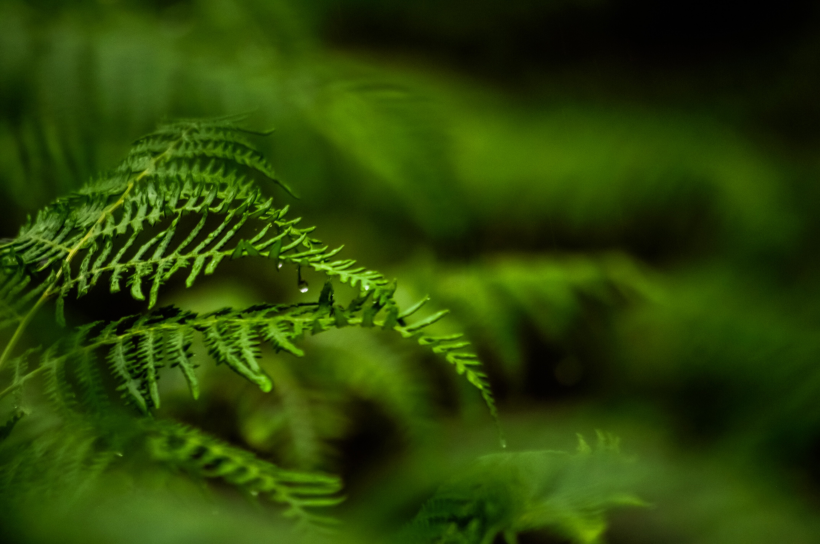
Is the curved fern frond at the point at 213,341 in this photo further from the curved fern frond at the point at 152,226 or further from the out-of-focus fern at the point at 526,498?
the out-of-focus fern at the point at 526,498

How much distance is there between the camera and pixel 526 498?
50 centimetres

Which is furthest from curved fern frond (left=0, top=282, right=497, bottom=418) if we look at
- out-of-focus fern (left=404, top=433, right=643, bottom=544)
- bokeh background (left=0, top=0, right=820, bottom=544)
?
bokeh background (left=0, top=0, right=820, bottom=544)

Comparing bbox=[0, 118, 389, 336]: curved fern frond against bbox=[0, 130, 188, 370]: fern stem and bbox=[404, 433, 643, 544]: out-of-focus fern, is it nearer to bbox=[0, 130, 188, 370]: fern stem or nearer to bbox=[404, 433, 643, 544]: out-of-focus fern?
bbox=[0, 130, 188, 370]: fern stem

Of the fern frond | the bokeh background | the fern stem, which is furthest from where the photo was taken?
the bokeh background

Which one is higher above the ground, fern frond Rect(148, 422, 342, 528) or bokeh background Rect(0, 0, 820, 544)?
bokeh background Rect(0, 0, 820, 544)

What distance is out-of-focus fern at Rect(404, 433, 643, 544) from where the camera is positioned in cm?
45

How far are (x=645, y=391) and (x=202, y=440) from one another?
0.90 meters

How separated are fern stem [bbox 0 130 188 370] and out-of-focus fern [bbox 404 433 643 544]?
0.35 metres

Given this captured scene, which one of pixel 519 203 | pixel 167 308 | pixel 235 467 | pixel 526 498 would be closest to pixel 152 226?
pixel 167 308

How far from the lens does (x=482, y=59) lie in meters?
1.60

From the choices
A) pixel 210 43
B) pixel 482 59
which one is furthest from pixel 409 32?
pixel 210 43

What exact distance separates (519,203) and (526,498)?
926 mm

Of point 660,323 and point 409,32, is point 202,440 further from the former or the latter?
point 409,32

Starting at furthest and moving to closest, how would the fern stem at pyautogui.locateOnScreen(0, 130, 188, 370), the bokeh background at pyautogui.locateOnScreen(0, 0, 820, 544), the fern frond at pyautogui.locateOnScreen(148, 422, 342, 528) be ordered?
the bokeh background at pyautogui.locateOnScreen(0, 0, 820, 544)
the fern stem at pyautogui.locateOnScreen(0, 130, 188, 370)
the fern frond at pyautogui.locateOnScreen(148, 422, 342, 528)
